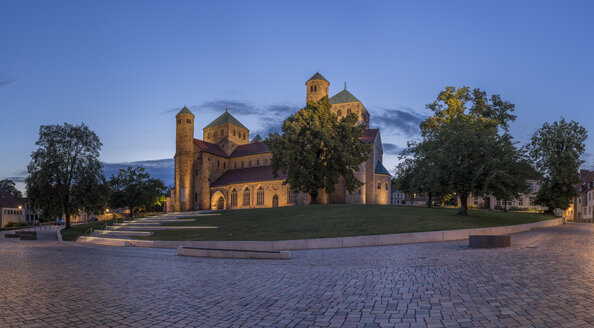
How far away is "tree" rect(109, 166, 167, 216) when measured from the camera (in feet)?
225

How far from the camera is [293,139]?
45.9m

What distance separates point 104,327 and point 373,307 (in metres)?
4.66

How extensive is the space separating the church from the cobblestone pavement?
44.7 meters

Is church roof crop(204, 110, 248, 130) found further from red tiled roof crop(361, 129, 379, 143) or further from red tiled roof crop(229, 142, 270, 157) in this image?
red tiled roof crop(361, 129, 379, 143)

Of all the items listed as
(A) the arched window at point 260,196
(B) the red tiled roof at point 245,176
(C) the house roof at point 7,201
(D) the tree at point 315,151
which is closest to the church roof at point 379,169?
(D) the tree at point 315,151

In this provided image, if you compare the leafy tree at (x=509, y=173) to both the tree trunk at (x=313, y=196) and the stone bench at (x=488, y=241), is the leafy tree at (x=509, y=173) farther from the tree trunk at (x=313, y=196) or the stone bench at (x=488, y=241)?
the tree trunk at (x=313, y=196)

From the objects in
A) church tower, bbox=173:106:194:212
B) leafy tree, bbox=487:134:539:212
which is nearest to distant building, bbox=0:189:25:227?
church tower, bbox=173:106:194:212

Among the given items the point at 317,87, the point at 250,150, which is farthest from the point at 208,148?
the point at 317,87

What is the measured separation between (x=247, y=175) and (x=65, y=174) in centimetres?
3073

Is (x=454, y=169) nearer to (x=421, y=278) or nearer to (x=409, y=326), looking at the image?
(x=421, y=278)

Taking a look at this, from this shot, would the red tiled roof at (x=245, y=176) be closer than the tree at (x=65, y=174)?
No

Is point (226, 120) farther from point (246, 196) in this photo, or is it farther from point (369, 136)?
point (369, 136)

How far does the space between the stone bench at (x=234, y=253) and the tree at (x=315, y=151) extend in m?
27.6

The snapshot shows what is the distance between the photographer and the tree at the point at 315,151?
45.8 m
